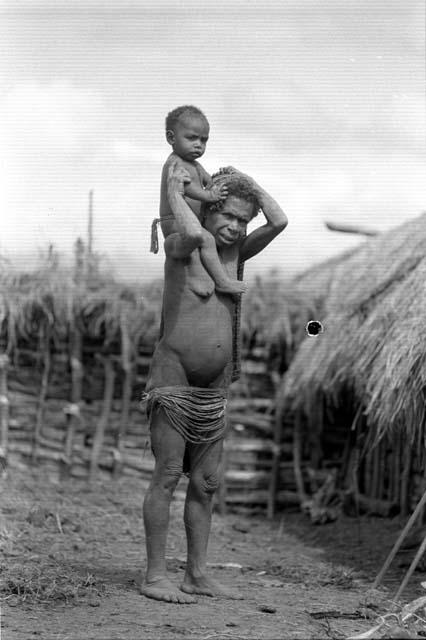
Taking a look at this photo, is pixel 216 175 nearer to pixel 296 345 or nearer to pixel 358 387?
pixel 358 387

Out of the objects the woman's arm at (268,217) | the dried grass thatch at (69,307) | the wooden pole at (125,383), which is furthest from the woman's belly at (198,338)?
the wooden pole at (125,383)

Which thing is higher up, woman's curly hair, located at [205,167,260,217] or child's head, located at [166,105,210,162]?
child's head, located at [166,105,210,162]

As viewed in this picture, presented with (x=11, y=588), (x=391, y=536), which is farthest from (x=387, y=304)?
(x=11, y=588)

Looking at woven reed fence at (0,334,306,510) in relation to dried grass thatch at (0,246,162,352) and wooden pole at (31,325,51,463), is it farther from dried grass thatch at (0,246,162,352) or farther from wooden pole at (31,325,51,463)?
dried grass thatch at (0,246,162,352)

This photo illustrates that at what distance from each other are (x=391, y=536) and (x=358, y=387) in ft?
4.41

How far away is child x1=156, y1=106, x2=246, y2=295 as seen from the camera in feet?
17.8

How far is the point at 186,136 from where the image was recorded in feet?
17.8

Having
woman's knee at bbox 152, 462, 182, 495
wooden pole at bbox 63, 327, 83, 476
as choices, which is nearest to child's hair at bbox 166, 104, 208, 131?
woman's knee at bbox 152, 462, 182, 495

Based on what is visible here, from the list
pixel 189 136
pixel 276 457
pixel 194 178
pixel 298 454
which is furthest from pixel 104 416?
pixel 189 136

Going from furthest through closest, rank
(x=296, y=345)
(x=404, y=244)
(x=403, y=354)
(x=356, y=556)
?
(x=296, y=345) < (x=404, y=244) < (x=356, y=556) < (x=403, y=354)

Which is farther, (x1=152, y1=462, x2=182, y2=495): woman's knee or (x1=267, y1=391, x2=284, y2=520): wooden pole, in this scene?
(x1=267, y1=391, x2=284, y2=520): wooden pole

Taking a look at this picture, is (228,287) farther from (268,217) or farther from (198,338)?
(268,217)

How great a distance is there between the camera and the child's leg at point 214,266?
17.9 feet

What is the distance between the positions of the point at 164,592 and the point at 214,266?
1786 mm
